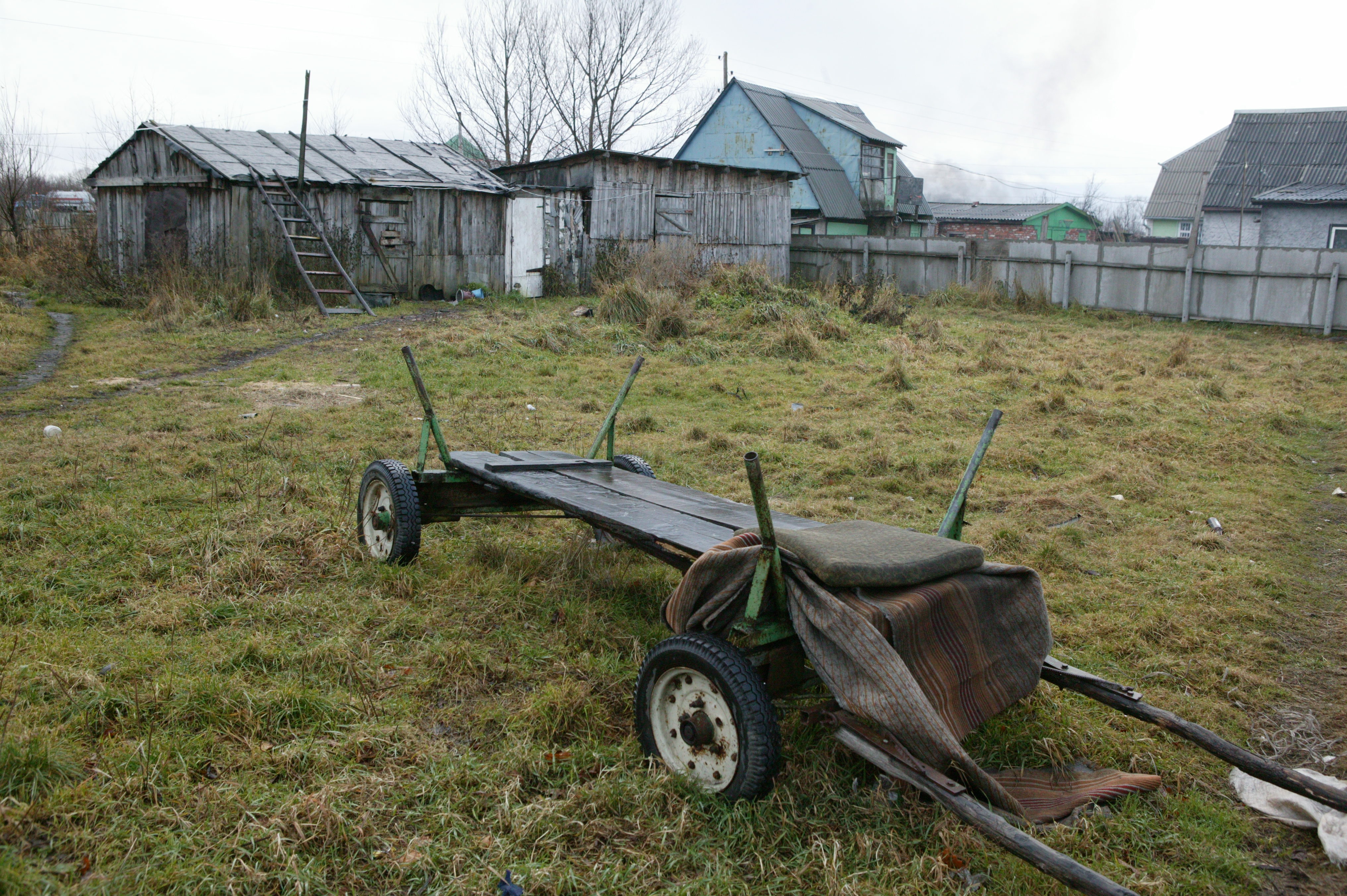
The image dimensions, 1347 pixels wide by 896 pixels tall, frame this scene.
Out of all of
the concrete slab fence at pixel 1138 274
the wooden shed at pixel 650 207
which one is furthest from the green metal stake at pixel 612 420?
the concrete slab fence at pixel 1138 274

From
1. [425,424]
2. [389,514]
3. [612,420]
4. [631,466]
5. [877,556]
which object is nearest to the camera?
[877,556]

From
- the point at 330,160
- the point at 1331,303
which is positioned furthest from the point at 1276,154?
the point at 330,160

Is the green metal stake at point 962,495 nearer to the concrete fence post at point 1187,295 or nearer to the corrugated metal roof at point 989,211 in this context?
the concrete fence post at point 1187,295

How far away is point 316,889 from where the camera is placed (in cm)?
250

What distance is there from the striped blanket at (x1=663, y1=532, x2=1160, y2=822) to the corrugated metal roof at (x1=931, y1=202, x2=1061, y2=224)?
37.6 meters

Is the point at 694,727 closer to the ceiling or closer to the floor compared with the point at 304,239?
closer to the floor

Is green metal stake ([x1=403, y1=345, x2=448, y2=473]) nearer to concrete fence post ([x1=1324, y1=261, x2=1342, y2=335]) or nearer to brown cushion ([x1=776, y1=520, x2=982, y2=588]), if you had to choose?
brown cushion ([x1=776, y1=520, x2=982, y2=588])

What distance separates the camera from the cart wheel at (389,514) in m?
4.92

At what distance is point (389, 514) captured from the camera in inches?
200

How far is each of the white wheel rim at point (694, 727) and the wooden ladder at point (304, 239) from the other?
48.5ft

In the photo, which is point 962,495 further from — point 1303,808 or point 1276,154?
point 1276,154

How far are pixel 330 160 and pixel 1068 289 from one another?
1531cm

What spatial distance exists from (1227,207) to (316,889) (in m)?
32.2

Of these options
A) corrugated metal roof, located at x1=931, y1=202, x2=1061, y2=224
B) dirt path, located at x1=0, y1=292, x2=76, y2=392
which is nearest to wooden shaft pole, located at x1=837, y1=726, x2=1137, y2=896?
dirt path, located at x1=0, y1=292, x2=76, y2=392
